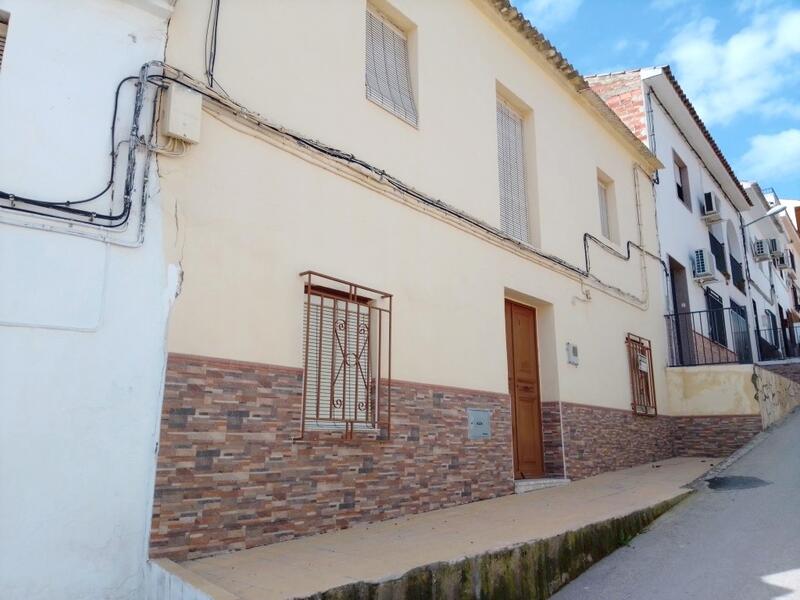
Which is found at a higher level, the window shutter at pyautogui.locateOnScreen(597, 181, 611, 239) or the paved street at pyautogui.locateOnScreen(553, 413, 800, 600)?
the window shutter at pyautogui.locateOnScreen(597, 181, 611, 239)

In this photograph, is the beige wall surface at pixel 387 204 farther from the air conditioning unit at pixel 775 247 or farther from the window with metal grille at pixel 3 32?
the air conditioning unit at pixel 775 247

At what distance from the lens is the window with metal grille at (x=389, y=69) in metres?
6.74

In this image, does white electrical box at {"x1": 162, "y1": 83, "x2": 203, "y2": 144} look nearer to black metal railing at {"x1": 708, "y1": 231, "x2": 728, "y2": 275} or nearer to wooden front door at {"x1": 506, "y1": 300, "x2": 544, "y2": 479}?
wooden front door at {"x1": 506, "y1": 300, "x2": 544, "y2": 479}

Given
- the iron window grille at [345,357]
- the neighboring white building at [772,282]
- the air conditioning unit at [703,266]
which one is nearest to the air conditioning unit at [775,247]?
the neighboring white building at [772,282]

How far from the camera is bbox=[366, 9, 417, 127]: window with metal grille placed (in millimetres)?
6738

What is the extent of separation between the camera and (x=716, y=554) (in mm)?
5430

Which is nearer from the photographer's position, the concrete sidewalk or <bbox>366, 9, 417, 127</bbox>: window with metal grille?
the concrete sidewalk

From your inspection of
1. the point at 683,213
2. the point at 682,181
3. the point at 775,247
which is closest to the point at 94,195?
the point at 683,213

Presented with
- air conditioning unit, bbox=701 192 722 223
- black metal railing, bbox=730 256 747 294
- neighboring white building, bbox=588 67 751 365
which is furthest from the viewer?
black metal railing, bbox=730 256 747 294

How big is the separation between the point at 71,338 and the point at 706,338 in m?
12.8

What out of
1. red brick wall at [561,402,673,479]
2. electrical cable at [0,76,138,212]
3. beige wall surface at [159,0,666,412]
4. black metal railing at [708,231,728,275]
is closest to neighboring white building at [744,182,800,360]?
black metal railing at [708,231,728,275]

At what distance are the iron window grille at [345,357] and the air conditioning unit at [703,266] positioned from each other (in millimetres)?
10765

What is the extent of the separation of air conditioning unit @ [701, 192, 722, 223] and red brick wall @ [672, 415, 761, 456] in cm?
633

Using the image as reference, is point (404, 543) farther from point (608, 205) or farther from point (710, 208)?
point (710, 208)
